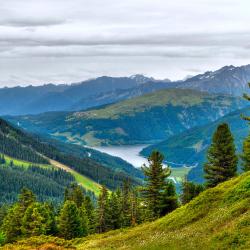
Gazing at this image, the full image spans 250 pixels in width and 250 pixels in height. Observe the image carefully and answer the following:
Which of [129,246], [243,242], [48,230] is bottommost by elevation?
[48,230]

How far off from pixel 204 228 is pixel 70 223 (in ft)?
190

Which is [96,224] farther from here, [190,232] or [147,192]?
[190,232]

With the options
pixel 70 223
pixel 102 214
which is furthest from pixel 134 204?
pixel 70 223

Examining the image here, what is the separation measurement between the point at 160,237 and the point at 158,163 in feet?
128

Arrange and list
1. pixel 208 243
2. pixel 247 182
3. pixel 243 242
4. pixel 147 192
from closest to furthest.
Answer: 1. pixel 243 242
2. pixel 208 243
3. pixel 247 182
4. pixel 147 192

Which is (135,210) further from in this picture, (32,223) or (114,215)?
(32,223)

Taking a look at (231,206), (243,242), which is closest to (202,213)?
(231,206)

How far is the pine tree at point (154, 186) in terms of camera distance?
306 ft

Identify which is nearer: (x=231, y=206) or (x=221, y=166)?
(x=231, y=206)

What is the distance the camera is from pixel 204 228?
174 ft

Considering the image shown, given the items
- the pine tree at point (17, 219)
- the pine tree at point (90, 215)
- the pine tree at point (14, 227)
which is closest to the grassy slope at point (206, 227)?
the pine tree at point (14, 227)

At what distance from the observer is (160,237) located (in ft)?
184

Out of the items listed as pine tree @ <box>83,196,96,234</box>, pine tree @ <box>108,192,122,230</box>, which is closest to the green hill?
pine tree @ <box>108,192,122,230</box>

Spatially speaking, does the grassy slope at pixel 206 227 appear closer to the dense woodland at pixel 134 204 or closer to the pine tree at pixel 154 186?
the pine tree at pixel 154 186
